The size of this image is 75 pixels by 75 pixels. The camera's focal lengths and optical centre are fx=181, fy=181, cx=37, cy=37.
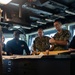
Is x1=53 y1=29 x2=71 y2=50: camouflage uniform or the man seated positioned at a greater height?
x1=53 y1=29 x2=71 y2=50: camouflage uniform

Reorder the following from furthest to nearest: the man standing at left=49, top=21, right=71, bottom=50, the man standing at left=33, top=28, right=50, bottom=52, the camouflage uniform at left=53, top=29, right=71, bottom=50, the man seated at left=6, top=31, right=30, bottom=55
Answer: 1. the man seated at left=6, top=31, right=30, bottom=55
2. the man standing at left=33, top=28, right=50, bottom=52
3. the camouflage uniform at left=53, top=29, right=71, bottom=50
4. the man standing at left=49, top=21, right=71, bottom=50

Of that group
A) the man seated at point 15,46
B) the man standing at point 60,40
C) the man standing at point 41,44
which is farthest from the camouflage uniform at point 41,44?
the man standing at point 60,40

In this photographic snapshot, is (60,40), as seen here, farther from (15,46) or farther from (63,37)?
(15,46)

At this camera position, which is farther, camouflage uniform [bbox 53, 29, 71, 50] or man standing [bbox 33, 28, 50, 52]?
man standing [bbox 33, 28, 50, 52]

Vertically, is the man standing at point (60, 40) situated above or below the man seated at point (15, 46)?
above

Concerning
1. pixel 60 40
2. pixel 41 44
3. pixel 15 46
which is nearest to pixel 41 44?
pixel 41 44

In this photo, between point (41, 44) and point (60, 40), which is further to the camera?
point (41, 44)

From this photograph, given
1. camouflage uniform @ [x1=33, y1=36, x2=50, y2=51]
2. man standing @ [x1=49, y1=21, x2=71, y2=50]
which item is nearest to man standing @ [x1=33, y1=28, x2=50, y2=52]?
camouflage uniform @ [x1=33, y1=36, x2=50, y2=51]

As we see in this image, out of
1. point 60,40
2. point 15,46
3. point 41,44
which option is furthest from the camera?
point 15,46

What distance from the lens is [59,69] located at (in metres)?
2.03

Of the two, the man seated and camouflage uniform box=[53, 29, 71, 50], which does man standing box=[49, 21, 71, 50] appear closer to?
camouflage uniform box=[53, 29, 71, 50]

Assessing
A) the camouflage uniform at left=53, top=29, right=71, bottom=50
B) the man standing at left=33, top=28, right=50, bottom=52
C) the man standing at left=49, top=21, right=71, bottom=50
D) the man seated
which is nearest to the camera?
the man standing at left=49, top=21, right=71, bottom=50

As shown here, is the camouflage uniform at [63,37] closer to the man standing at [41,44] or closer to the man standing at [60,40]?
the man standing at [60,40]

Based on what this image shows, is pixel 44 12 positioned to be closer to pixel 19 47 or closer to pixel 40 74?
pixel 19 47
